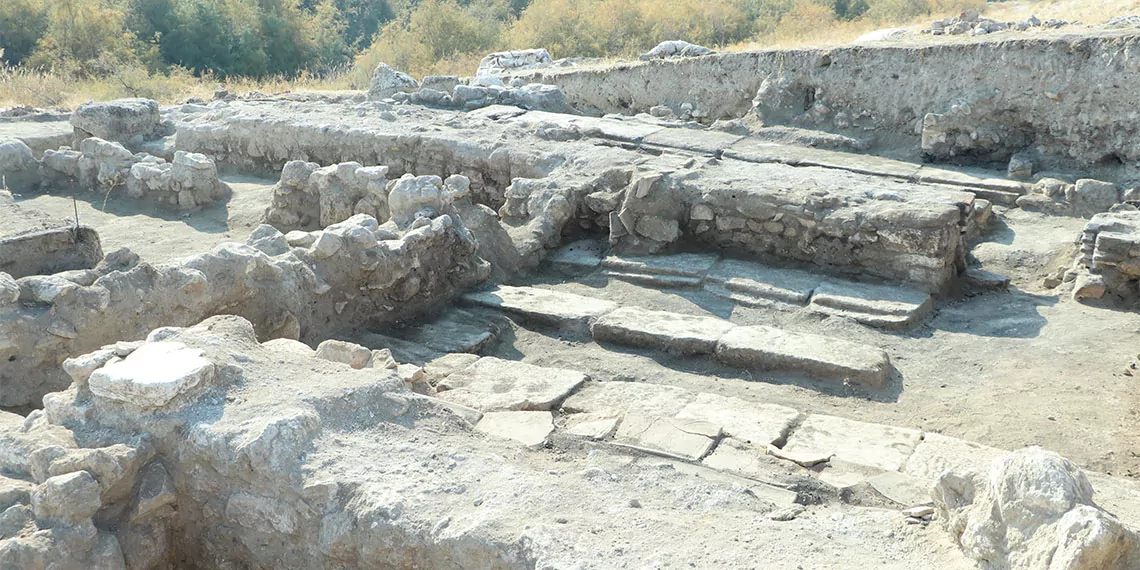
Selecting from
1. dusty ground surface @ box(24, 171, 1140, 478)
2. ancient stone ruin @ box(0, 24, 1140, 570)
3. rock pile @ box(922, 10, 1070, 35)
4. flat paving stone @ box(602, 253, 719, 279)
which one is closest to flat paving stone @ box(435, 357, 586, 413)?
ancient stone ruin @ box(0, 24, 1140, 570)

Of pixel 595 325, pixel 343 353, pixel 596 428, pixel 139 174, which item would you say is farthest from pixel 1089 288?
pixel 139 174

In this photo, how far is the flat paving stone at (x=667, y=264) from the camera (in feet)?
22.3

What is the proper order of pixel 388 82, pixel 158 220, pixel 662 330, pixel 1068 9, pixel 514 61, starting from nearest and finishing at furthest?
pixel 662 330 → pixel 158 220 → pixel 388 82 → pixel 1068 9 → pixel 514 61

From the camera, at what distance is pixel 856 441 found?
4.32 meters

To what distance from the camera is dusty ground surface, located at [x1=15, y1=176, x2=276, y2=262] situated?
24.7 feet

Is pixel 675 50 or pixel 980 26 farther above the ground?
pixel 980 26

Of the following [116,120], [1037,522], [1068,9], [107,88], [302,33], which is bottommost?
[302,33]

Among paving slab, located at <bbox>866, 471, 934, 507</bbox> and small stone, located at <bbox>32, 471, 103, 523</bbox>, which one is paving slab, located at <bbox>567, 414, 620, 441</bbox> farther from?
small stone, located at <bbox>32, 471, 103, 523</bbox>

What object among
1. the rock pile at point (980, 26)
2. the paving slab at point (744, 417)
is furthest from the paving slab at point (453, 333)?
the rock pile at point (980, 26)

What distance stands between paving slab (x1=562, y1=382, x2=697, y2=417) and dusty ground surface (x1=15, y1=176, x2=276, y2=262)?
152 inches

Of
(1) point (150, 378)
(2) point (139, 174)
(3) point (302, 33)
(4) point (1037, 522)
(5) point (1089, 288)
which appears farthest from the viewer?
(3) point (302, 33)

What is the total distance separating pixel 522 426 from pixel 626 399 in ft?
2.56

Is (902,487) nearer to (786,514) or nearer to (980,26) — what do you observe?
(786,514)

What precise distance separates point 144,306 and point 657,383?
273cm
